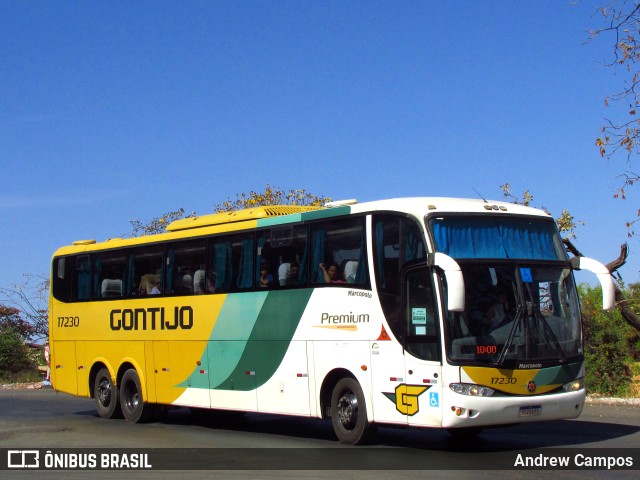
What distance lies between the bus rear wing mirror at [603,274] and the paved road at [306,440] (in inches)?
78.4

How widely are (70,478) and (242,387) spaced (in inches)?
216

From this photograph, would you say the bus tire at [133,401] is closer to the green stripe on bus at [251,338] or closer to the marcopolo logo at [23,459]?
the green stripe on bus at [251,338]

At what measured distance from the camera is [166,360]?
63.6 feet

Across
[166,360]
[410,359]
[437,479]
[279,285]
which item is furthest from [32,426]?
[437,479]

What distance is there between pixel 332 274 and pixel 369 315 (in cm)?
119

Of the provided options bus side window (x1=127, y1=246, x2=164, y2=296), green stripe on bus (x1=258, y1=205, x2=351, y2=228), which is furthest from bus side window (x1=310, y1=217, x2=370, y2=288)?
bus side window (x1=127, y1=246, x2=164, y2=296)

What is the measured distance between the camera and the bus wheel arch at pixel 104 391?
2100 cm

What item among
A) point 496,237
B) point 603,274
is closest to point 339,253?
point 496,237

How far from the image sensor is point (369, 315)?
14281 mm

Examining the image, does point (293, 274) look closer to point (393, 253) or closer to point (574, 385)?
point (393, 253)

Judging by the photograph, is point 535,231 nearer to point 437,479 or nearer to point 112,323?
point 437,479

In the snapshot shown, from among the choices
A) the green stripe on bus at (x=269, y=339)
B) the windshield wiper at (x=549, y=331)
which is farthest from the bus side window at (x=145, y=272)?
the windshield wiper at (x=549, y=331)

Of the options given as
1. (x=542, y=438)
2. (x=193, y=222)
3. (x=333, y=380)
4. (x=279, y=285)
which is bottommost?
(x=542, y=438)

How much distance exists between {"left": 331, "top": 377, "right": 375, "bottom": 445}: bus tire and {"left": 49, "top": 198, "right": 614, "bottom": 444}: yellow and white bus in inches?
0.9
